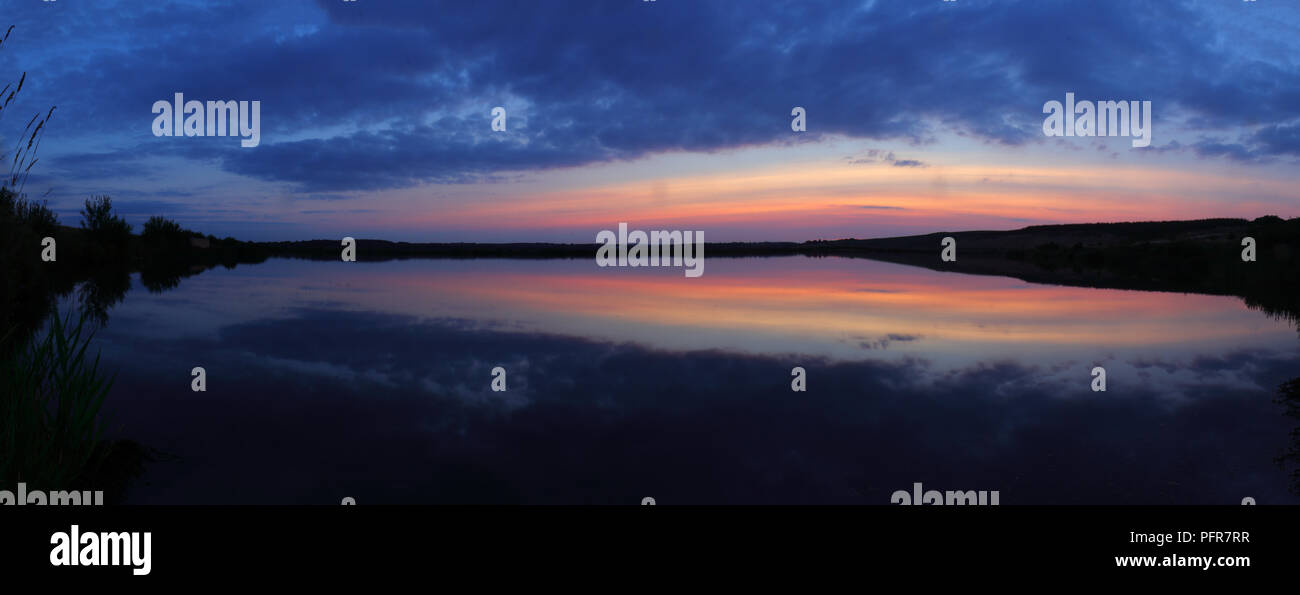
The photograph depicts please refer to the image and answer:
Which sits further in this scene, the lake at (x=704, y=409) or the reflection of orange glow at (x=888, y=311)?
the reflection of orange glow at (x=888, y=311)

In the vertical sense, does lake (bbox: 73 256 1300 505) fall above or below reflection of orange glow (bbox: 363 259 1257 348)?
below

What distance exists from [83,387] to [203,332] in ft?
35.6

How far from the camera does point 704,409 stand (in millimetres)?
7891

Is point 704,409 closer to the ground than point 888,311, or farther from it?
closer to the ground

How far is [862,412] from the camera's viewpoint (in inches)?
303

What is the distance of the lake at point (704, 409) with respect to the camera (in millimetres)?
5602

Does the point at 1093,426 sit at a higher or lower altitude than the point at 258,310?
lower

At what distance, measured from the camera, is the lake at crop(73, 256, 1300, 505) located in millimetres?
5602

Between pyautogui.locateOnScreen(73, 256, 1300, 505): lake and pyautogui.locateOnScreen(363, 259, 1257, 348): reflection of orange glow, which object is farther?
pyautogui.locateOnScreen(363, 259, 1257, 348): reflection of orange glow

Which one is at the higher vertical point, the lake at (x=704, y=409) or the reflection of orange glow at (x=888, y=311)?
the reflection of orange glow at (x=888, y=311)

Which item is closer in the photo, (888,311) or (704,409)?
(704,409)
